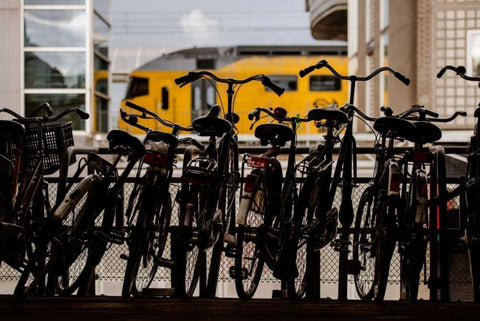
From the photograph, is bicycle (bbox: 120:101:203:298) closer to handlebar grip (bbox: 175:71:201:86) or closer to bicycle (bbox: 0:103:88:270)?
handlebar grip (bbox: 175:71:201:86)

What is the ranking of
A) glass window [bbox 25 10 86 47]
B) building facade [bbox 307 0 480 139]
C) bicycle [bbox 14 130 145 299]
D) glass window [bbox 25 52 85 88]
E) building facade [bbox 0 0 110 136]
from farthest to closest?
glass window [bbox 25 10 86 47]
glass window [bbox 25 52 85 88]
building facade [bbox 0 0 110 136]
building facade [bbox 307 0 480 139]
bicycle [bbox 14 130 145 299]

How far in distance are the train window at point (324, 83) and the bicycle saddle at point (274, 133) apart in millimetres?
17464

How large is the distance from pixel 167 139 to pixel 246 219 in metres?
0.57

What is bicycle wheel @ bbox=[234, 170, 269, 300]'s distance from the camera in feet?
13.2

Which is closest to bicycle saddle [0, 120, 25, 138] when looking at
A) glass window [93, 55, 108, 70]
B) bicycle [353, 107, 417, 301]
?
bicycle [353, 107, 417, 301]

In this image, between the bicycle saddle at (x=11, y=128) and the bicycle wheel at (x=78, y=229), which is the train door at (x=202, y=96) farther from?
the bicycle wheel at (x=78, y=229)

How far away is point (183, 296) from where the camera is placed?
438 centimetres

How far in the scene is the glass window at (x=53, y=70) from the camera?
11.6 m

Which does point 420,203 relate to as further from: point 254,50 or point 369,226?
point 254,50

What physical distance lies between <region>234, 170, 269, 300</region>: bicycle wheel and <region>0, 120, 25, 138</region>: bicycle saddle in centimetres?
120

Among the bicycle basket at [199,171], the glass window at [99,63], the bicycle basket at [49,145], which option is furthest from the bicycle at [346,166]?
the glass window at [99,63]

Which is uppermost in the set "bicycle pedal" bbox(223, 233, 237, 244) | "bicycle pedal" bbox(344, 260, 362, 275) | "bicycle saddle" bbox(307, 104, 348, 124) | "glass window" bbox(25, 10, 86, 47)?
"glass window" bbox(25, 10, 86, 47)

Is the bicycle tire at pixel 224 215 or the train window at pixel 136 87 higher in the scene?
the train window at pixel 136 87

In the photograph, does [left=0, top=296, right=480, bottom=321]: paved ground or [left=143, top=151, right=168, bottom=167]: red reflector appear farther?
[left=143, top=151, right=168, bottom=167]: red reflector
